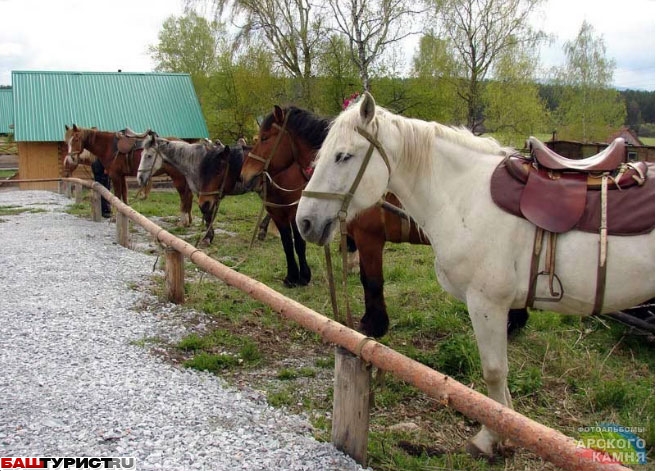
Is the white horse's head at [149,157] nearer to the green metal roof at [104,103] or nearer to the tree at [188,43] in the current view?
the green metal roof at [104,103]

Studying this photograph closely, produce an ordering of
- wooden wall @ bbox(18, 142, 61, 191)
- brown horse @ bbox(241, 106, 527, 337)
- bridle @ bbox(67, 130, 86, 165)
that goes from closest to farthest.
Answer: brown horse @ bbox(241, 106, 527, 337) < bridle @ bbox(67, 130, 86, 165) < wooden wall @ bbox(18, 142, 61, 191)

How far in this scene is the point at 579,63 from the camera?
3656cm

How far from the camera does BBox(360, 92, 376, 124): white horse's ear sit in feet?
9.00

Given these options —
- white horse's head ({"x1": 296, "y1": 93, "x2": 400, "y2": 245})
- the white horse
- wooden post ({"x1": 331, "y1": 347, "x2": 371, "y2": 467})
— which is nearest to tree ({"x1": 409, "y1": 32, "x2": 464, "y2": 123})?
the white horse

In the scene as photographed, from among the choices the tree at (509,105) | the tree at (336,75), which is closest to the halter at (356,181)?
the tree at (336,75)

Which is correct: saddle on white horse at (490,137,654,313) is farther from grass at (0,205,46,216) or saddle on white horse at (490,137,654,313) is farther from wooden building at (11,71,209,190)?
wooden building at (11,71,209,190)

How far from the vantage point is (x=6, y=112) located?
37.0m

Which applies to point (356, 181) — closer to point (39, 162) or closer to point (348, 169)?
point (348, 169)

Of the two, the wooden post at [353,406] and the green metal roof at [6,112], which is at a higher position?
the green metal roof at [6,112]

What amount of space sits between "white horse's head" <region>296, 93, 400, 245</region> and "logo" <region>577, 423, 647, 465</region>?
65.4 inches

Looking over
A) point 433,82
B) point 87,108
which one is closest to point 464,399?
point 433,82

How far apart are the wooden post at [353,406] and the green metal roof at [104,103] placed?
1963cm

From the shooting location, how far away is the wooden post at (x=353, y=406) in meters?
2.69

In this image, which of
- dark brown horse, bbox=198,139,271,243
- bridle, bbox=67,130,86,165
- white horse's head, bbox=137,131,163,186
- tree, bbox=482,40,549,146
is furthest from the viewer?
tree, bbox=482,40,549,146
